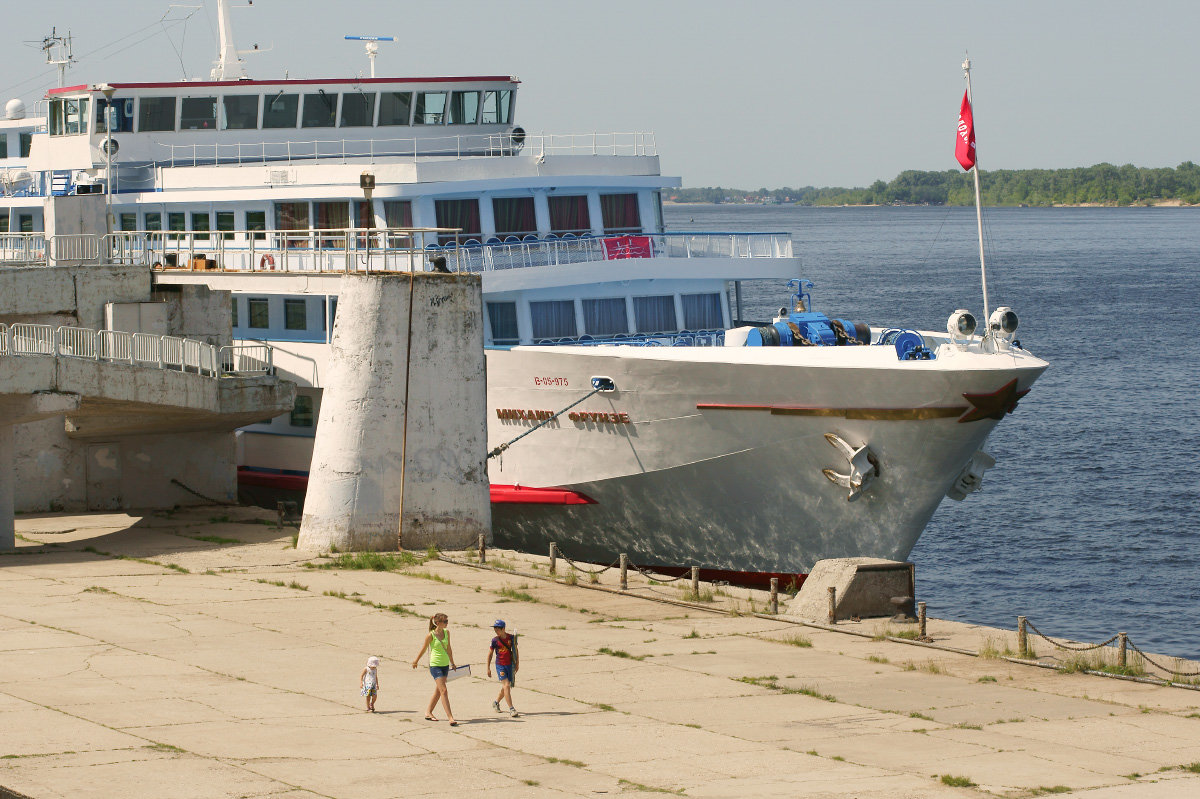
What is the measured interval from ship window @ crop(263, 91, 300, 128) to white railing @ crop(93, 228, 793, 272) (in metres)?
3.48

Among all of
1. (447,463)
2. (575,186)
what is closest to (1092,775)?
(447,463)

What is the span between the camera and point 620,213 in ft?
100

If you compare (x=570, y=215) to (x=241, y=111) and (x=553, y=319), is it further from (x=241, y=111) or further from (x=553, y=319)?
(x=241, y=111)

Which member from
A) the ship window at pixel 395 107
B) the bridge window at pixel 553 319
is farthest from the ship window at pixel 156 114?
the bridge window at pixel 553 319

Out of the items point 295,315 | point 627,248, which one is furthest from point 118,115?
point 627,248

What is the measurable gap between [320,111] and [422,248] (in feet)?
29.8

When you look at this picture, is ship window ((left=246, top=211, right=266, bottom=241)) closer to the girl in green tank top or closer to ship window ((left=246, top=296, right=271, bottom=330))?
ship window ((left=246, top=296, right=271, bottom=330))

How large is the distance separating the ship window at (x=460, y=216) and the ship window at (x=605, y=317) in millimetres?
2784

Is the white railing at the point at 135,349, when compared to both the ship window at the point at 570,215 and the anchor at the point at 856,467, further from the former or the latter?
the anchor at the point at 856,467

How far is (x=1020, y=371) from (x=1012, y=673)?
239 inches

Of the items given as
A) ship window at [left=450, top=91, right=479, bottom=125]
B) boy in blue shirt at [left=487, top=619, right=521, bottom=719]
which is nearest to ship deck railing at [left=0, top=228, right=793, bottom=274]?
ship window at [left=450, top=91, right=479, bottom=125]

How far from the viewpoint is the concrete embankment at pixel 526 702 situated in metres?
12.9

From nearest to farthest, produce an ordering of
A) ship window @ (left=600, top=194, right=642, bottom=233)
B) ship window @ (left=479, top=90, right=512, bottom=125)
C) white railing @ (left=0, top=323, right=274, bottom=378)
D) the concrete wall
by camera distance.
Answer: the concrete wall
white railing @ (left=0, top=323, right=274, bottom=378)
ship window @ (left=600, top=194, right=642, bottom=233)
ship window @ (left=479, top=90, right=512, bottom=125)

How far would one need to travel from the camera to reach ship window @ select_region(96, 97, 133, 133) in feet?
113
